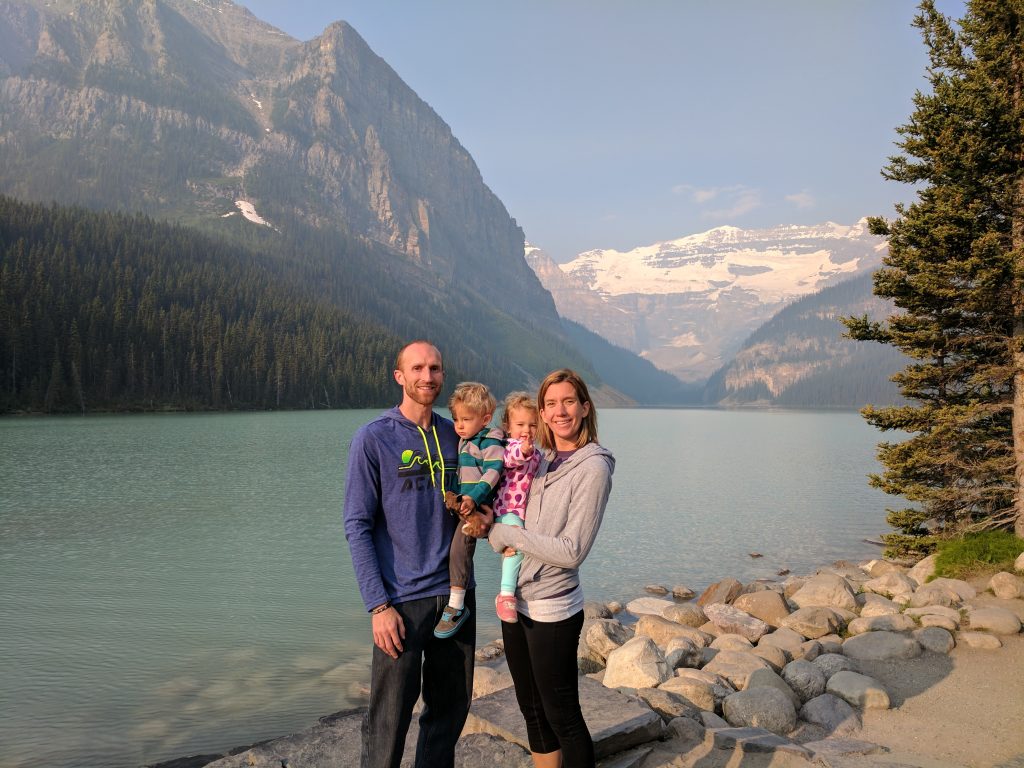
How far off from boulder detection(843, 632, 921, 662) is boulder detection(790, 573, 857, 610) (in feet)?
9.04

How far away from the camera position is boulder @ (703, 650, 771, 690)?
30.9ft

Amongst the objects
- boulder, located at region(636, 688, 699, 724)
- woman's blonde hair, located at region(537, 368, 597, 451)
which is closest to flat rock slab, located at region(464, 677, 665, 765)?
boulder, located at region(636, 688, 699, 724)

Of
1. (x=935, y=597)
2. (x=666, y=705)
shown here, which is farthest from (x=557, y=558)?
(x=935, y=597)

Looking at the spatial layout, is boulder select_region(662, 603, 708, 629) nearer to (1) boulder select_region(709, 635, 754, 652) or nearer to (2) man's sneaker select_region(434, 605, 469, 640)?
(1) boulder select_region(709, 635, 754, 652)

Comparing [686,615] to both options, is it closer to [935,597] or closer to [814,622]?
[814,622]

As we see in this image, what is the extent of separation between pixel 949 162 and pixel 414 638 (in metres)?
14.1

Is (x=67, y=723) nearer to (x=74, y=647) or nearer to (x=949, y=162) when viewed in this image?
(x=74, y=647)

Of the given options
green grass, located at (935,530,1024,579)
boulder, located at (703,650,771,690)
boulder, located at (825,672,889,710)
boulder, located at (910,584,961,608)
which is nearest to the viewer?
boulder, located at (825,672,889,710)

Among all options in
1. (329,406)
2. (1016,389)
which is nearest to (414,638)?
(1016,389)

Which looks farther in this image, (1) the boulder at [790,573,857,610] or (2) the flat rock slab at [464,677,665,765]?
(1) the boulder at [790,573,857,610]

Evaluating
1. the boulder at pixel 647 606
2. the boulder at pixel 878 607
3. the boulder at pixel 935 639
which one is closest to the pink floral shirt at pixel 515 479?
the boulder at pixel 935 639

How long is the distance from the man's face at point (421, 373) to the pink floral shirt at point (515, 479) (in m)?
0.63

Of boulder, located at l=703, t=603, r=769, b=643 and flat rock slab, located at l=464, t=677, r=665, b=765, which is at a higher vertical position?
flat rock slab, located at l=464, t=677, r=665, b=765

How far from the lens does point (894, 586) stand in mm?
13594
